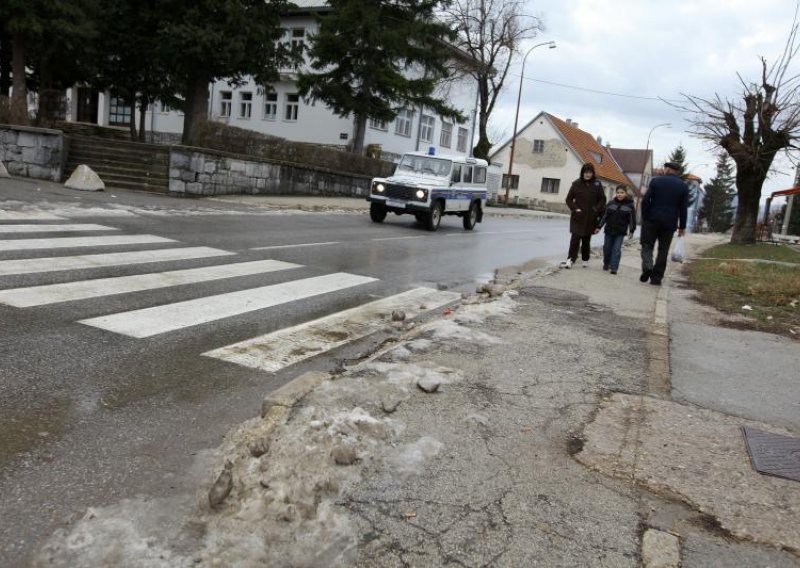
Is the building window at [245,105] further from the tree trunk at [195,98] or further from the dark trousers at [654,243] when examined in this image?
the dark trousers at [654,243]

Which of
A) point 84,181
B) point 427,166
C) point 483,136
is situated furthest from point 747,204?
point 84,181

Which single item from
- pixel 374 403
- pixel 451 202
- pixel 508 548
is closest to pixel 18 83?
pixel 451 202

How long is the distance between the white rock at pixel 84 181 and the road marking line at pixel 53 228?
6.49 metres

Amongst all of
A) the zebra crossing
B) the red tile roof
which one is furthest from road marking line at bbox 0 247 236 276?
the red tile roof

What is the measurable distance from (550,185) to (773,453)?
6357 cm

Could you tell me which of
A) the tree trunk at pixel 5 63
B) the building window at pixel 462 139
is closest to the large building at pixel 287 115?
the building window at pixel 462 139

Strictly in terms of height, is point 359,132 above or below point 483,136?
below

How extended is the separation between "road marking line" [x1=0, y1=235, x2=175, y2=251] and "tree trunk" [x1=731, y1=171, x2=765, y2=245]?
2159cm

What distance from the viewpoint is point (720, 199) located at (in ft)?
314

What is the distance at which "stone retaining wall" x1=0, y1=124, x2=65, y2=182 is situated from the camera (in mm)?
16641

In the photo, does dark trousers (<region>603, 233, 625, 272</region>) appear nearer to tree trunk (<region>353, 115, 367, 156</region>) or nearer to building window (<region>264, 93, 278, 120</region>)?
tree trunk (<region>353, 115, 367, 156</region>)

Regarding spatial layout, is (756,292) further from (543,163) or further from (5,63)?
(543,163)

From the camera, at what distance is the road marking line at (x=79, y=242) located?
768 centimetres

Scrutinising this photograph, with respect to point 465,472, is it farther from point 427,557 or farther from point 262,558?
point 262,558
